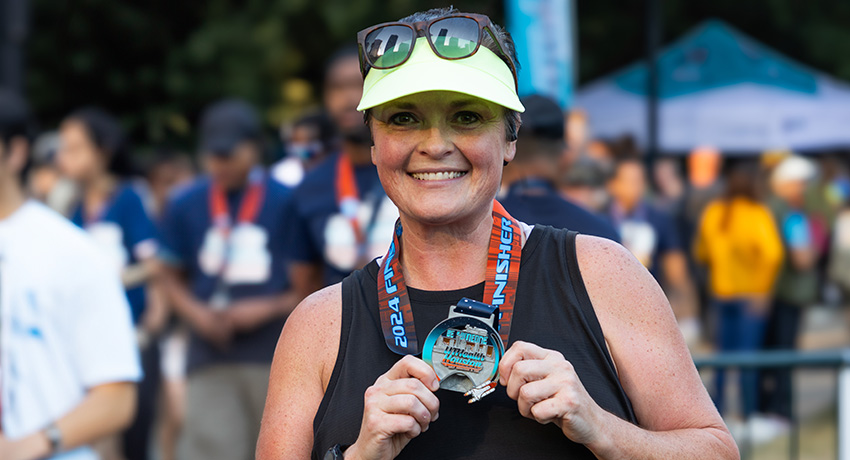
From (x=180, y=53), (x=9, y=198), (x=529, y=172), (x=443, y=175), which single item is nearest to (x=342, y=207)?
(x=529, y=172)

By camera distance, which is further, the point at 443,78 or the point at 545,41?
the point at 545,41

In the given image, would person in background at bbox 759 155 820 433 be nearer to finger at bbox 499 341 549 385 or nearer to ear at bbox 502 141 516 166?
ear at bbox 502 141 516 166

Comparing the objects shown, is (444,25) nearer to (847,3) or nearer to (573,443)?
(573,443)

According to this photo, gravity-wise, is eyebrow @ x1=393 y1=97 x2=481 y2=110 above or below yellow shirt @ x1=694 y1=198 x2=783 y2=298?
above

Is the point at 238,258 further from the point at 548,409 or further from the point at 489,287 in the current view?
the point at 548,409

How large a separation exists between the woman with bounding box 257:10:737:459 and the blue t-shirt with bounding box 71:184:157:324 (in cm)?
507

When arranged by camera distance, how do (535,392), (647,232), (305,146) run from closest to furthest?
(535,392) → (305,146) → (647,232)

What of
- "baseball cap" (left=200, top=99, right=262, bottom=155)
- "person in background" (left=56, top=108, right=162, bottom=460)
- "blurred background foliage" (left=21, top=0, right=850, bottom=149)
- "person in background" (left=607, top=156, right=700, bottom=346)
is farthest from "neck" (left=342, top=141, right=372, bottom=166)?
"blurred background foliage" (left=21, top=0, right=850, bottom=149)

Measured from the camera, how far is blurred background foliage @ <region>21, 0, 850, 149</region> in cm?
1709

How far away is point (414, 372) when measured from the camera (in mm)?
2012

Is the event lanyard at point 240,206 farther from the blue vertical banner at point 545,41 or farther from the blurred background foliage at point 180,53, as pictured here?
the blurred background foliage at point 180,53

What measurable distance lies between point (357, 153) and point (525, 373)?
3.37m

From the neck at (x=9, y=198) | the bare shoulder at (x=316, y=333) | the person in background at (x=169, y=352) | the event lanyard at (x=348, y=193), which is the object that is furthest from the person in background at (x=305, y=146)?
the bare shoulder at (x=316, y=333)

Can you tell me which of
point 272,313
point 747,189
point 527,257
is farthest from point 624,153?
point 527,257
